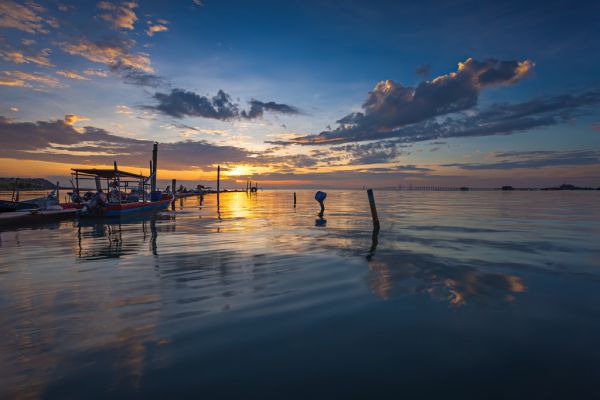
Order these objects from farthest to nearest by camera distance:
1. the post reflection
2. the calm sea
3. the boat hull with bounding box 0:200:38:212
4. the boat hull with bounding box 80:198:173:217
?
the boat hull with bounding box 0:200:38:212
the boat hull with bounding box 80:198:173:217
the post reflection
the calm sea

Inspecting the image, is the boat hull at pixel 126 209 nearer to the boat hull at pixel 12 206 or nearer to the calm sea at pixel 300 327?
the boat hull at pixel 12 206

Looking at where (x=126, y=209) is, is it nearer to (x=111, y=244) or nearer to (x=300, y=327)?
(x=111, y=244)

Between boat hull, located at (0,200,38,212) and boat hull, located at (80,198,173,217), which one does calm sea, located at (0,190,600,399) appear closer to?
boat hull, located at (80,198,173,217)

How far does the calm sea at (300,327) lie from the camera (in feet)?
12.0

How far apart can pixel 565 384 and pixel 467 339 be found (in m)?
1.24

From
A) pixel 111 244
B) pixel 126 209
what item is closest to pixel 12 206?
pixel 126 209

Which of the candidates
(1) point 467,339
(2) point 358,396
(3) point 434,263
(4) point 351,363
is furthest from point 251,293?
(3) point 434,263

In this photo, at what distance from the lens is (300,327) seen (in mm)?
5098

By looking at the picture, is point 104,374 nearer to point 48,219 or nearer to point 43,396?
point 43,396

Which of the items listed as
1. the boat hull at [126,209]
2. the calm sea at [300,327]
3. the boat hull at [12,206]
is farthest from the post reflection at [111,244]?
the boat hull at [12,206]

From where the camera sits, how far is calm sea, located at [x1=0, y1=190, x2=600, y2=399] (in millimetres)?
3643

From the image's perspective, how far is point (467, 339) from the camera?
187 inches

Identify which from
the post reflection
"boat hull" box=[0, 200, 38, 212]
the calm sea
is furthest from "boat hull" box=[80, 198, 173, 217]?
the calm sea

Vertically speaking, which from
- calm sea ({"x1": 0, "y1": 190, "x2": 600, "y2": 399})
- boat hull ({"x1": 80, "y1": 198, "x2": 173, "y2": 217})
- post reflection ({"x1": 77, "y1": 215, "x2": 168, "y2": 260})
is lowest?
post reflection ({"x1": 77, "y1": 215, "x2": 168, "y2": 260})
